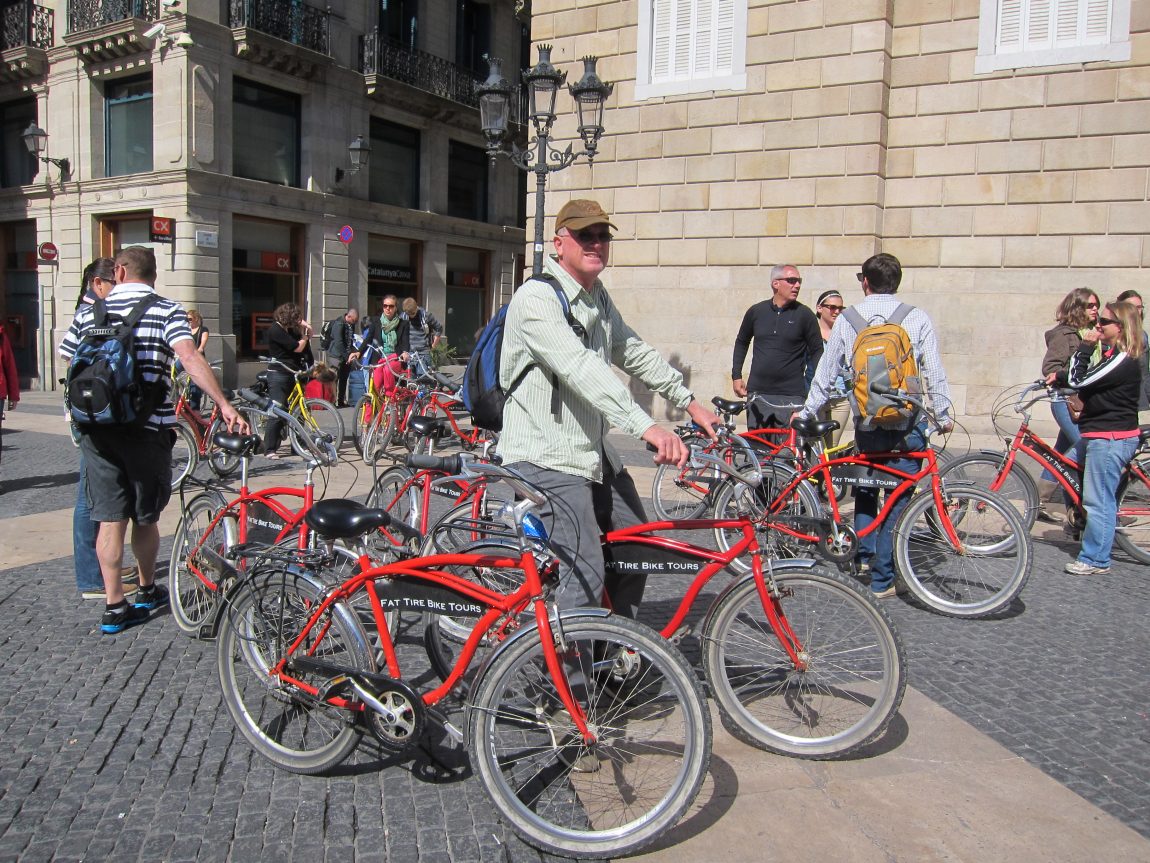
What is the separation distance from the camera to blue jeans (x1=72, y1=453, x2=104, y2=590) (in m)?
4.94

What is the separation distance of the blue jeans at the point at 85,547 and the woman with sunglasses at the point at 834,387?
4276 millimetres

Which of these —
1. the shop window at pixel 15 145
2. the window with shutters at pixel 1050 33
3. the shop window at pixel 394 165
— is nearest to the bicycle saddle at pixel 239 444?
the window with shutters at pixel 1050 33

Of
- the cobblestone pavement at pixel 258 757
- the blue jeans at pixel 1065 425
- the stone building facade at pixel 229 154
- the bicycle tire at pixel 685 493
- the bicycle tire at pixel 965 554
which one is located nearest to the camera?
the cobblestone pavement at pixel 258 757

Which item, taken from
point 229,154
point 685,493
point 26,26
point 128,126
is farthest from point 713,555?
point 26,26

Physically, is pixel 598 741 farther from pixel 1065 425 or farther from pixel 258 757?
pixel 1065 425

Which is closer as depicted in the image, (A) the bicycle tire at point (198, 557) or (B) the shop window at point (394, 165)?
(A) the bicycle tire at point (198, 557)

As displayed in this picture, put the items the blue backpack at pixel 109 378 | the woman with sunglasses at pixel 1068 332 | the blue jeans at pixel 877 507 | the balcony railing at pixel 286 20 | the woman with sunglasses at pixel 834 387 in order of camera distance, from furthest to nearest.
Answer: the balcony railing at pixel 286 20
the woman with sunglasses at pixel 1068 332
the woman with sunglasses at pixel 834 387
the blue jeans at pixel 877 507
the blue backpack at pixel 109 378

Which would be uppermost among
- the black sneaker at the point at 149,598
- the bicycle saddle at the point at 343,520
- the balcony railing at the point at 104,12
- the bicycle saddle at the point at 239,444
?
the balcony railing at the point at 104,12

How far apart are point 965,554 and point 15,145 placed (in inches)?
960

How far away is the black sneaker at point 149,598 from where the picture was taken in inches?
193

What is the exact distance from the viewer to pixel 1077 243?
11.5 metres

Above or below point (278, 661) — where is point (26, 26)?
above

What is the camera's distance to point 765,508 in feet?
14.8

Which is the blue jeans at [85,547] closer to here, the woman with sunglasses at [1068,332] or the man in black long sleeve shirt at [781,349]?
the man in black long sleeve shirt at [781,349]
